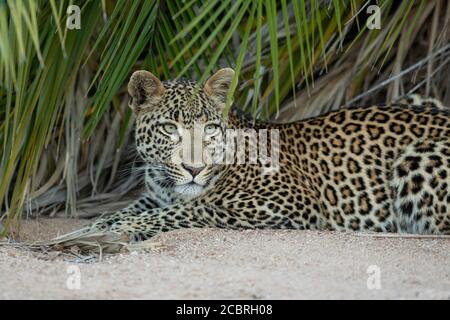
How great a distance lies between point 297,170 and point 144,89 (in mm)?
1225

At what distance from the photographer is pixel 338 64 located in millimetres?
8102

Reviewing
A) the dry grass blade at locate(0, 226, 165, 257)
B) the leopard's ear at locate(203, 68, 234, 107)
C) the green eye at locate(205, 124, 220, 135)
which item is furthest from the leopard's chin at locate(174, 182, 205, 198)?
the dry grass blade at locate(0, 226, 165, 257)

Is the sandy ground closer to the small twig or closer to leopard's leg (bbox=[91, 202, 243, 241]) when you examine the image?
the small twig

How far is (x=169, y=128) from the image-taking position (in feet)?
21.7

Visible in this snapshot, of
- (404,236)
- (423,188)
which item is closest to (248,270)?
(404,236)

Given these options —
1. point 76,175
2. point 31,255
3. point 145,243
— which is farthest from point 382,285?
point 76,175

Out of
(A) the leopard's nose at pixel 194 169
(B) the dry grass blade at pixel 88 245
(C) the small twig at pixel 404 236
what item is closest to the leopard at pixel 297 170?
(A) the leopard's nose at pixel 194 169

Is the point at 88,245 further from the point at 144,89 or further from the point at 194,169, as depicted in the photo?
the point at 144,89

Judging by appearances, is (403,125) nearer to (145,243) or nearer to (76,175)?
(145,243)

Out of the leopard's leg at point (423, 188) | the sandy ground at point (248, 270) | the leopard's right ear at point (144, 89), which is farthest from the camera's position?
the leopard's right ear at point (144, 89)

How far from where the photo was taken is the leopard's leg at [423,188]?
21.0 ft

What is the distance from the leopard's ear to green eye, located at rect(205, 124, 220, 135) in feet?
0.71

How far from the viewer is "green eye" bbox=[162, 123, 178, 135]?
6585 millimetres

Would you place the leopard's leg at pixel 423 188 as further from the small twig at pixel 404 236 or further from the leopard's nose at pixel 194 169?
the leopard's nose at pixel 194 169
